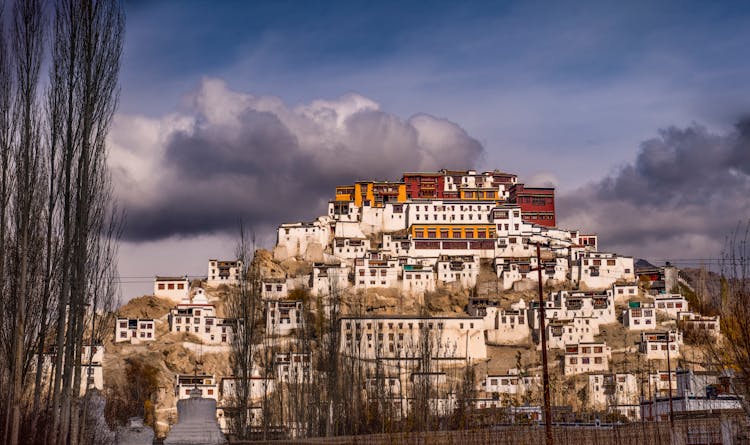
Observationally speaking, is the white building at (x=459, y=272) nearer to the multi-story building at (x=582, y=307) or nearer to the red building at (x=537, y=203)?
the multi-story building at (x=582, y=307)

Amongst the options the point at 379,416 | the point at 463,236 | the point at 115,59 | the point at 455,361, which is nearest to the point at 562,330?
the point at 455,361

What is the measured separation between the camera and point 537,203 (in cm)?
9350

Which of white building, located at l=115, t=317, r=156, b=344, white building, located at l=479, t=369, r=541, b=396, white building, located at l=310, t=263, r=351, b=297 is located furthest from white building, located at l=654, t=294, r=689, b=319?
white building, located at l=115, t=317, r=156, b=344

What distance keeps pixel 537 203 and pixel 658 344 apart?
91.7 feet

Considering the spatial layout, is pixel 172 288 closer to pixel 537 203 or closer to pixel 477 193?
pixel 477 193

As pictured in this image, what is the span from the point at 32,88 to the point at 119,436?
6.93m

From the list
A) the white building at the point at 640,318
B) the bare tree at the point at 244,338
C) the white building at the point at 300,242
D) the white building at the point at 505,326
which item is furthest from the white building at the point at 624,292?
the bare tree at the point at 244,338

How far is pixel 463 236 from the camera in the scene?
87500 millimetres

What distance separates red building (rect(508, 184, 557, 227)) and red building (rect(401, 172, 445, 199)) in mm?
8410

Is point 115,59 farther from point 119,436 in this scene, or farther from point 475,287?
point 475,287

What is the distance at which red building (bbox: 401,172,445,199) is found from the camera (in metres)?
94.1

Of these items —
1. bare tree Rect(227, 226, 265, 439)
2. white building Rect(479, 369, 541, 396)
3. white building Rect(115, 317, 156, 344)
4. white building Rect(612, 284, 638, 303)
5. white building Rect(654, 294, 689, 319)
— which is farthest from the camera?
white building Rect(612, 284, 638, 303)

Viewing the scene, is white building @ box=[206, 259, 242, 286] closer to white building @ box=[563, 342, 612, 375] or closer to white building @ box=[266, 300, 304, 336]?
white building @ box=[266, 300, 304, 336]

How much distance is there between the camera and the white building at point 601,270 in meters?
82.6
